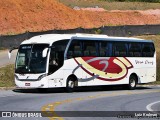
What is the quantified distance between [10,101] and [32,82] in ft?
17.9

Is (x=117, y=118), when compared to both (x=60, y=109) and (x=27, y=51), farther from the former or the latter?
(x=27, y=51)

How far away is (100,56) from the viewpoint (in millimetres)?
32938

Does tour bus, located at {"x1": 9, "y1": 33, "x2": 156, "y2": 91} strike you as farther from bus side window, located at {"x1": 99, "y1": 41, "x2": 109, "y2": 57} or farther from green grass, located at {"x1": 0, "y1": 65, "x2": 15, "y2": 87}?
green grass, located at {"x1": 0, "y1": 65, "x2": 15, "y2": 87}

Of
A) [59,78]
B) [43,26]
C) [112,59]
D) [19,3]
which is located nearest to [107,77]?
[112,59]

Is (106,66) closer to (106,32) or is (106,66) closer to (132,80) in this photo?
(132,80)

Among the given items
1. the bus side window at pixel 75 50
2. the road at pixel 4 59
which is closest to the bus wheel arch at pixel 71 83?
the bus side window at pixel 75 50

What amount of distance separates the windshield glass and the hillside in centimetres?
3265

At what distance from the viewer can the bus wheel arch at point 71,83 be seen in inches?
1212

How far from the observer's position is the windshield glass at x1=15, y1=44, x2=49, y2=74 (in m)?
29.2

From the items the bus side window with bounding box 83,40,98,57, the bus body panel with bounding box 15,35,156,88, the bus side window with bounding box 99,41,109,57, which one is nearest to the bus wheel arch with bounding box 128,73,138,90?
the bus body panel with bounding box 15,35,156,88

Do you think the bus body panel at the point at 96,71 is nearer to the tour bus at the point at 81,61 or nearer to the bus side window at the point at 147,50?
the tour bus at the point at 81,61

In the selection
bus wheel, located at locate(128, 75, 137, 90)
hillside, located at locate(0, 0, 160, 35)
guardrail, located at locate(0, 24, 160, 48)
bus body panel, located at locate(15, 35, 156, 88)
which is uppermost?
hillside, located at locate(0, 0, 160, 35)

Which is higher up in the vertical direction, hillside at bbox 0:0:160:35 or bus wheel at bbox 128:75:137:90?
hillside at bbox 0:0:160:35

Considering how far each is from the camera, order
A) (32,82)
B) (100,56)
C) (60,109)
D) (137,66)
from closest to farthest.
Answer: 1. (60,109)
2. (32,82)
3. (100,56)
4. (137,66)
